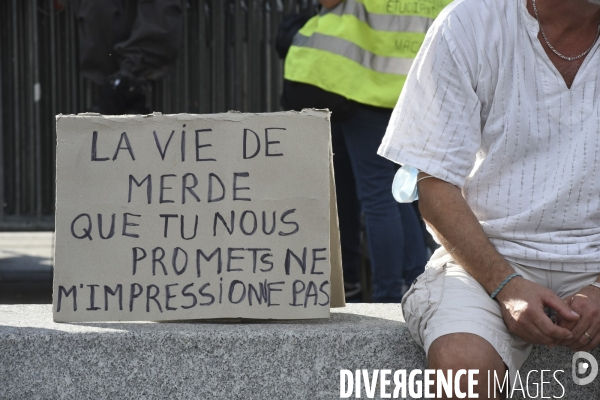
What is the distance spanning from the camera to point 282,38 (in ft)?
13.9

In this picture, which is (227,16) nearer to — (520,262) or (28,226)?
(28,226)

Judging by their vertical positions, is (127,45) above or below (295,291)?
above

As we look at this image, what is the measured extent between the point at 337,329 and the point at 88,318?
2.28 feet

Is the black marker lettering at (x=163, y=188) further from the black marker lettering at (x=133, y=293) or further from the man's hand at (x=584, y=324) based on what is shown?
the man's hand at (x=584, y=324)

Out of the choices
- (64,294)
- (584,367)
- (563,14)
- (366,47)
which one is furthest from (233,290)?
(366,47)

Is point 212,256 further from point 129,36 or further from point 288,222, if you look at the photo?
point 129,36

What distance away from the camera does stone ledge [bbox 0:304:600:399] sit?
8.01ft

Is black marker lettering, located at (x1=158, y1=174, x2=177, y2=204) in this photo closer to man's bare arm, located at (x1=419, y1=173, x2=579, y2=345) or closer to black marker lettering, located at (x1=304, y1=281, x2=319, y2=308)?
black marker lettering, located at (x1=304, y1=281, x2=319, y2=308)

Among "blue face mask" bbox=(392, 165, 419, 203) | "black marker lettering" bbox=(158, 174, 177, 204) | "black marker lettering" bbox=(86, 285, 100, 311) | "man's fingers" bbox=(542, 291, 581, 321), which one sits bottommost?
"black marker lettering" bbox=(86, 285, 100, 311)

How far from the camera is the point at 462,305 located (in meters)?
2.21

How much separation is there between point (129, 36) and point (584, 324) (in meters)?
2.66

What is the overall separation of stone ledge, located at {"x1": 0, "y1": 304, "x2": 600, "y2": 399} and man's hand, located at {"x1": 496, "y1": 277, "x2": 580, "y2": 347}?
0.92ft

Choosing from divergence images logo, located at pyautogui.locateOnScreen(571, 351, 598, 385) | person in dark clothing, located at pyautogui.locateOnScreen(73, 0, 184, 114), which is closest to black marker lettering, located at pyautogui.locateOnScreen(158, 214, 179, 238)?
divergence images logo, located at pyautogui.locateOnScreen(571, 351, 598, 385)

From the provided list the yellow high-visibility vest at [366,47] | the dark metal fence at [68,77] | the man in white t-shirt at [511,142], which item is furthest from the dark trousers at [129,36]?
the man in white t-shirt at [511,142]
